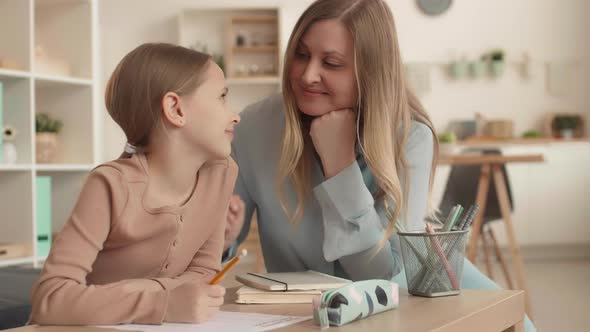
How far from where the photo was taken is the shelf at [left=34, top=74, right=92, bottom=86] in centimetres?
318

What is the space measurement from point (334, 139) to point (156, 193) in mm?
449

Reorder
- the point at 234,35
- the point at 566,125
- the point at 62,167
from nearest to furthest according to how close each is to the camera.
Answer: the point at 62,167, the point at 566,125, the point at 234,35

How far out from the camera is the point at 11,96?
3.13 meters

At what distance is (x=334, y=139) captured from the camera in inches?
60.1

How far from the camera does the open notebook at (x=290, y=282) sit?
3.85ft

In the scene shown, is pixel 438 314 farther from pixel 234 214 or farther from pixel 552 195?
pixel 552 195

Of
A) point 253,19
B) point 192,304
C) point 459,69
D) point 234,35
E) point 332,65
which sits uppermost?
point 253,19

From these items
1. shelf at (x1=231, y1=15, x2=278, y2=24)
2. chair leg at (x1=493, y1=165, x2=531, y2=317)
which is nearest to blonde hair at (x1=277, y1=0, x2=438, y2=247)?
chair leg at (x1=493, y1=165, x2=531, y2=317)

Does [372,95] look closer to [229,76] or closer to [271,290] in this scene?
[271,290]

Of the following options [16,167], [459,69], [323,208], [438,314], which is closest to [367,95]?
[323,208]

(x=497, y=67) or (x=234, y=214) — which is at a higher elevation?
(x=497, y=67)

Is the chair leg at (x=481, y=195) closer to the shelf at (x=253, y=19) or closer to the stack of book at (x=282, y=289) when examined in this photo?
the shelf at (x=253, y=19)

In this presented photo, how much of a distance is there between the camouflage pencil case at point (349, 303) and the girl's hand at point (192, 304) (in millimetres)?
133

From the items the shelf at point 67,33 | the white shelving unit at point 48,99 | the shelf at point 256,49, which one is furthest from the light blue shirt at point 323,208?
the shelf at point 256,49
